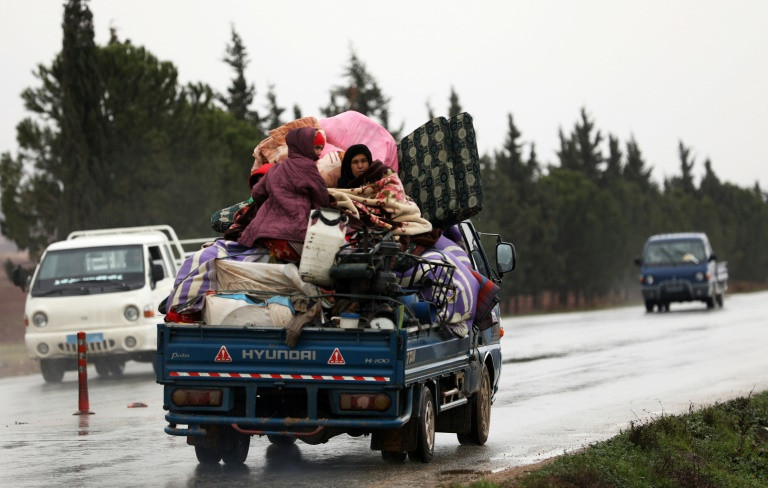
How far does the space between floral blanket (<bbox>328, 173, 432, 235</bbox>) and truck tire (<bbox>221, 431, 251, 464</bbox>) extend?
1.97 m

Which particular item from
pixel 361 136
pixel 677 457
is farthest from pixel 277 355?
pixel 677 457

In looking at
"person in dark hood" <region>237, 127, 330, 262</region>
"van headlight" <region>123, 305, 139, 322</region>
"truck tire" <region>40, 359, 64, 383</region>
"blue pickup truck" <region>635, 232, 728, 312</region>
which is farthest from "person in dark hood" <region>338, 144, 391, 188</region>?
"blue pickup truck" <region>635, 232, 728, 312</region>

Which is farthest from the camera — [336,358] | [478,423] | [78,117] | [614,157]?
[614,157]

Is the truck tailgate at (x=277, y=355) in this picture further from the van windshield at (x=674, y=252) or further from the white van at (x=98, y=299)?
the van windshield at (x=674, y=252)

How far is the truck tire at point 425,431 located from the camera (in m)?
10.7

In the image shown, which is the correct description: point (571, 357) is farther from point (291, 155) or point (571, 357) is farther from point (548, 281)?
point (548, 281)

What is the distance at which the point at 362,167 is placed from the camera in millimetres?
11305

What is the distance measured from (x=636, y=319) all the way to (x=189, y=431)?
2925 centimetres

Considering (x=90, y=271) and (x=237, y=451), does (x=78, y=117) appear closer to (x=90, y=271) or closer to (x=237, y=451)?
(x=90, y=271)

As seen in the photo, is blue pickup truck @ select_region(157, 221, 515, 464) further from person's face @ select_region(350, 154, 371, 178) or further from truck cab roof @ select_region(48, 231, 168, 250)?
truck cab roof @ select_region(48, 231, 168, 250)

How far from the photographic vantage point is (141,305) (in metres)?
21.9

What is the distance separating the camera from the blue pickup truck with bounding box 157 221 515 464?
9914 mm

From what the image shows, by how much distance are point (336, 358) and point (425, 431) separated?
3.99ft

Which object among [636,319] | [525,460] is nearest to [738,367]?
[525,460]
